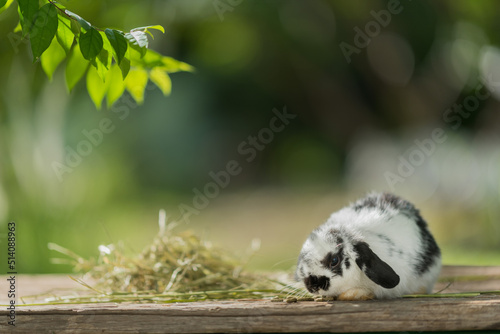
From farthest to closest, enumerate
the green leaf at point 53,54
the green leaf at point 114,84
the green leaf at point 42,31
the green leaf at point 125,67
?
the green leaf at point 114,84 < the green leaf at point 53,54 < the green leaf at point 125,67 < the green leaf at point 42,31

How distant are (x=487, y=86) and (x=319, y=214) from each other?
2565mm

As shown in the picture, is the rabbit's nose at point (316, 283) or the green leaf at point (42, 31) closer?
the green leaf at point (42, 31)

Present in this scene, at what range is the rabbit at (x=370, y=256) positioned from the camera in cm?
211

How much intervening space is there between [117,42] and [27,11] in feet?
0.94

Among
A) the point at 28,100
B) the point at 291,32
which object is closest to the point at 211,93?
the point at 291,32

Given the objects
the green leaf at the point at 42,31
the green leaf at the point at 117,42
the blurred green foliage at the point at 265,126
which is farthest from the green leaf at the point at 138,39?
the blurred green foliage at the point at 265,126

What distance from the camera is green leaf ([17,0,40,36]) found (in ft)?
5.95

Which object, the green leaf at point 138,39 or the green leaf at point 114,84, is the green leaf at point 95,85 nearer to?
the green leaf at point 114,84

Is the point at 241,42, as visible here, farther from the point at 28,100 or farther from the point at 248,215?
the point at 28,100

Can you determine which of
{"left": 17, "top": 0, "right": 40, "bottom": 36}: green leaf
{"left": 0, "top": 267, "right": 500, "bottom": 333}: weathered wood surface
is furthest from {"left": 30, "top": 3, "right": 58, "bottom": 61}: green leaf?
{"left": 0, "top": 267, "right": 500, "bottom": 333}: weathered wood surface

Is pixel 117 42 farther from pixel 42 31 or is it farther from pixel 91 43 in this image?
pixel 42 31

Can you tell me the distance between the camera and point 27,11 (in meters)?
1.83

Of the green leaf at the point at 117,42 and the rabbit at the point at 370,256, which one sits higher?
the green leaf at the point at 117,42

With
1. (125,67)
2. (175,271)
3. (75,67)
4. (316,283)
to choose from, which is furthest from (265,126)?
(125,67)
